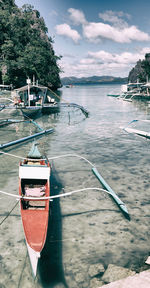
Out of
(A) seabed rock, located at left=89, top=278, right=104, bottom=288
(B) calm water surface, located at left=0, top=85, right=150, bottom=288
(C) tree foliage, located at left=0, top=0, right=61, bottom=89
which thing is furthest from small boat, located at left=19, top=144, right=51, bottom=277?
(C) tree foliage, located at left=0, top=0, right=61, bottom=89

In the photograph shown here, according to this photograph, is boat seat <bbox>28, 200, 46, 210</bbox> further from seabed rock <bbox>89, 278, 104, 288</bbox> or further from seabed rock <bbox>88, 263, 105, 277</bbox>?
seabed rock <bbox>89, 278, 104, 288</bbox>

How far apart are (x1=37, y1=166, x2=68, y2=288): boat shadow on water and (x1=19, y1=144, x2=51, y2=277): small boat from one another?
32.1 inches

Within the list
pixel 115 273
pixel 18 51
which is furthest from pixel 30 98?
pixel 18 51

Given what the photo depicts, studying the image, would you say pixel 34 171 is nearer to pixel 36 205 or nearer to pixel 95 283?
pixel 36 205

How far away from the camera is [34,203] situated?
321 inches

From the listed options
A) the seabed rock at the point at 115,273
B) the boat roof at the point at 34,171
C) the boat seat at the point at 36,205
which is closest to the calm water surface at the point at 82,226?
the seabed rock at the point at 115,273

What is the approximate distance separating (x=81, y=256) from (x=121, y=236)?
5.46ft

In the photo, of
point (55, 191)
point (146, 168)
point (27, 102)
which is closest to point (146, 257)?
point (55, 191)

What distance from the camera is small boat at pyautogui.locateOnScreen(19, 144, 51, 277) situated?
18.0ft

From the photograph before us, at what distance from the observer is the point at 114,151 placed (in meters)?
16.8

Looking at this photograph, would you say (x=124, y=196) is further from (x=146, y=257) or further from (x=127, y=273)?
(x=127, y=273)

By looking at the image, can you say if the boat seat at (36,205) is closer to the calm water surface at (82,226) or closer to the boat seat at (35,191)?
the boat seat at (35,191)

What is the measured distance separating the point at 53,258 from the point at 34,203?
7.42 feet

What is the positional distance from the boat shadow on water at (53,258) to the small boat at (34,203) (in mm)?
816
